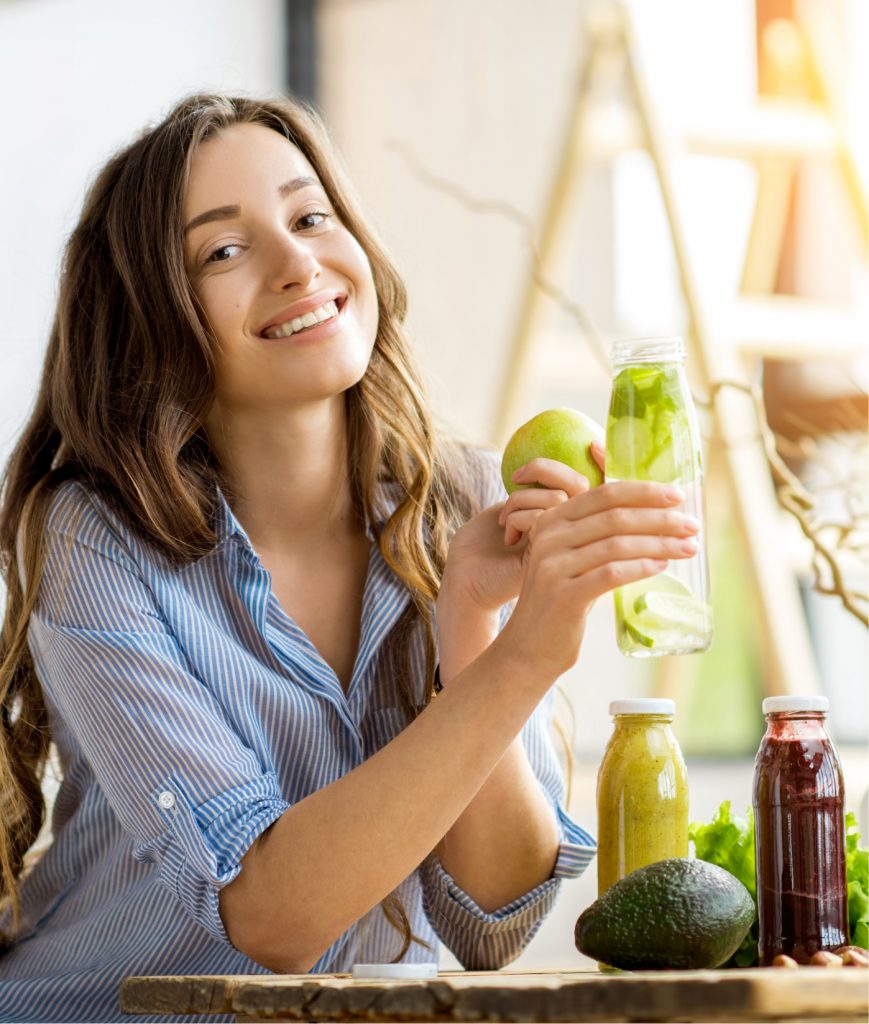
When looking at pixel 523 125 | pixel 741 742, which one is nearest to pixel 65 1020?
pixel 741 742

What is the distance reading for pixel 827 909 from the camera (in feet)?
3.33

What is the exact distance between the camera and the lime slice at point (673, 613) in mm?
1062

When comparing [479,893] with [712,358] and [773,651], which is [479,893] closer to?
[773,651]

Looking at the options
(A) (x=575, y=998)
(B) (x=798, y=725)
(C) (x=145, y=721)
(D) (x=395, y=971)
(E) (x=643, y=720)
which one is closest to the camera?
(A) (x=575, y=998)

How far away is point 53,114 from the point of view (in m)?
2.49

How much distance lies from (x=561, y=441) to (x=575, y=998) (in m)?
0.51

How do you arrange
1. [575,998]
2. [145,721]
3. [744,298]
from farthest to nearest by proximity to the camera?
[744,298], [145,721], [575,998]

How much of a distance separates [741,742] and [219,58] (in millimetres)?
1951

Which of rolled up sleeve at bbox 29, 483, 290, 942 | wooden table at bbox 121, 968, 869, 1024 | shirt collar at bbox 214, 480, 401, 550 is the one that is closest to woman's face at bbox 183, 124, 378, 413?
shirt collar at bbox 214, 480, 401, 550

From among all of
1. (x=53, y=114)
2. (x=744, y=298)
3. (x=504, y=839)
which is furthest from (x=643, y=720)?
(x=53, y=114)

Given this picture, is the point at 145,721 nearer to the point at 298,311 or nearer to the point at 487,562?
the point at 487,562

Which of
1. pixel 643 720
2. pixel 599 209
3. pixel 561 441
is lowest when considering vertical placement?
pixel 643 720

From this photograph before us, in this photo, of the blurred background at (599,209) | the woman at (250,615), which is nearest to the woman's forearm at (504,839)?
the woman at (250,615)

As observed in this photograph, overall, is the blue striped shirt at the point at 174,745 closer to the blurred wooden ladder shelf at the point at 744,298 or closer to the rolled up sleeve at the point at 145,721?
the rolled up sleeve at the point at 145,721
